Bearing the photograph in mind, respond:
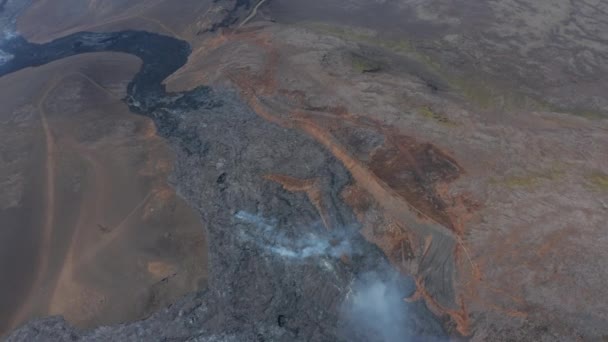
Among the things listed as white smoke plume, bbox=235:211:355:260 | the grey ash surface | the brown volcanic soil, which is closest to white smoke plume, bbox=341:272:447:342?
the grey ash surface

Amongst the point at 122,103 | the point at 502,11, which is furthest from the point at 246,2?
the point at 502,11

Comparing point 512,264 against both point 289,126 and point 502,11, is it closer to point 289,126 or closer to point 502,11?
point 289,126

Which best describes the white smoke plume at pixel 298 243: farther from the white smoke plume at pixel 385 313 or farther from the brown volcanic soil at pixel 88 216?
the brown volcanic soil at pixel 88 216

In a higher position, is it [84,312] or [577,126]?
[577,126]

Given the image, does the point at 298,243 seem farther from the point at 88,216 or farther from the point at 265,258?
the point at 88,216

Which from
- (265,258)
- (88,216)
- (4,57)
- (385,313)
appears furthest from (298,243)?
(4,57)

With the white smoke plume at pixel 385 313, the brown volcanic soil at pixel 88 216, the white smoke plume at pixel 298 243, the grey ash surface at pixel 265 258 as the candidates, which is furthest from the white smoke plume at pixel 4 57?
the white smoke plume at pixel 385 313

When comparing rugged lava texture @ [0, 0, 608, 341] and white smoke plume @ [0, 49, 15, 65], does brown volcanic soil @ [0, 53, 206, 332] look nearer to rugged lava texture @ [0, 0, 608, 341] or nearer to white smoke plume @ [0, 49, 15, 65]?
rugged lava texture @ [0, 0, 608, 341]
